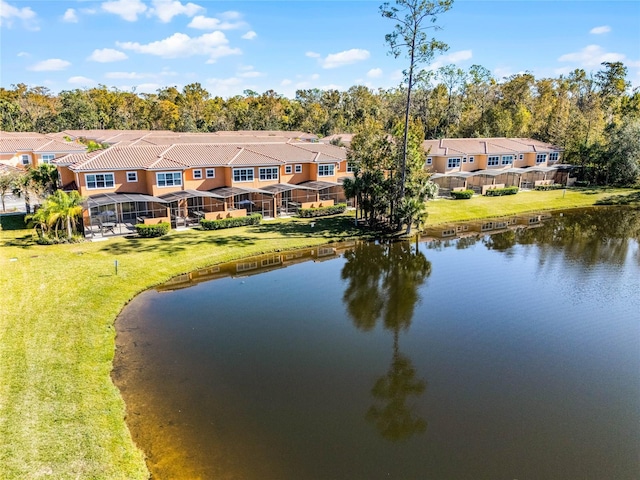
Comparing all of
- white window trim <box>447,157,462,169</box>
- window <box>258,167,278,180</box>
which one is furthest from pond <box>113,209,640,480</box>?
white window trim <box>447,157,462,169</box>

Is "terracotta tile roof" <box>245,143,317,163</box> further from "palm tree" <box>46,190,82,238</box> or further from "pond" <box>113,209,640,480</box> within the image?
"pond" <box>113,209,640,480</box>

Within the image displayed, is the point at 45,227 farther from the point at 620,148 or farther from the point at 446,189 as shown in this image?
the point at 620,148

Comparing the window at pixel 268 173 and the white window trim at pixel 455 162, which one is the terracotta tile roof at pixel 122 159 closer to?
the window at pixel 268 173

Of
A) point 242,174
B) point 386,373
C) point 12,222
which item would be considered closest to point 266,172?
point 242,174

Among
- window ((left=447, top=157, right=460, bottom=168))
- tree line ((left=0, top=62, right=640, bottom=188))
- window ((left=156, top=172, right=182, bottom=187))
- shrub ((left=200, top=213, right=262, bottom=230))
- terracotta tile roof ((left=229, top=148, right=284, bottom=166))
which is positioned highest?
tree line ((left=0, top=62, right=640, bottom=188))

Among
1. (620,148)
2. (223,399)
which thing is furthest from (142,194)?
(620,148)

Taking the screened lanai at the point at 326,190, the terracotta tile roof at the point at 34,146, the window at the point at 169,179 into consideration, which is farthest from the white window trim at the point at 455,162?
the terracotta tile roof at the point at 34,146
